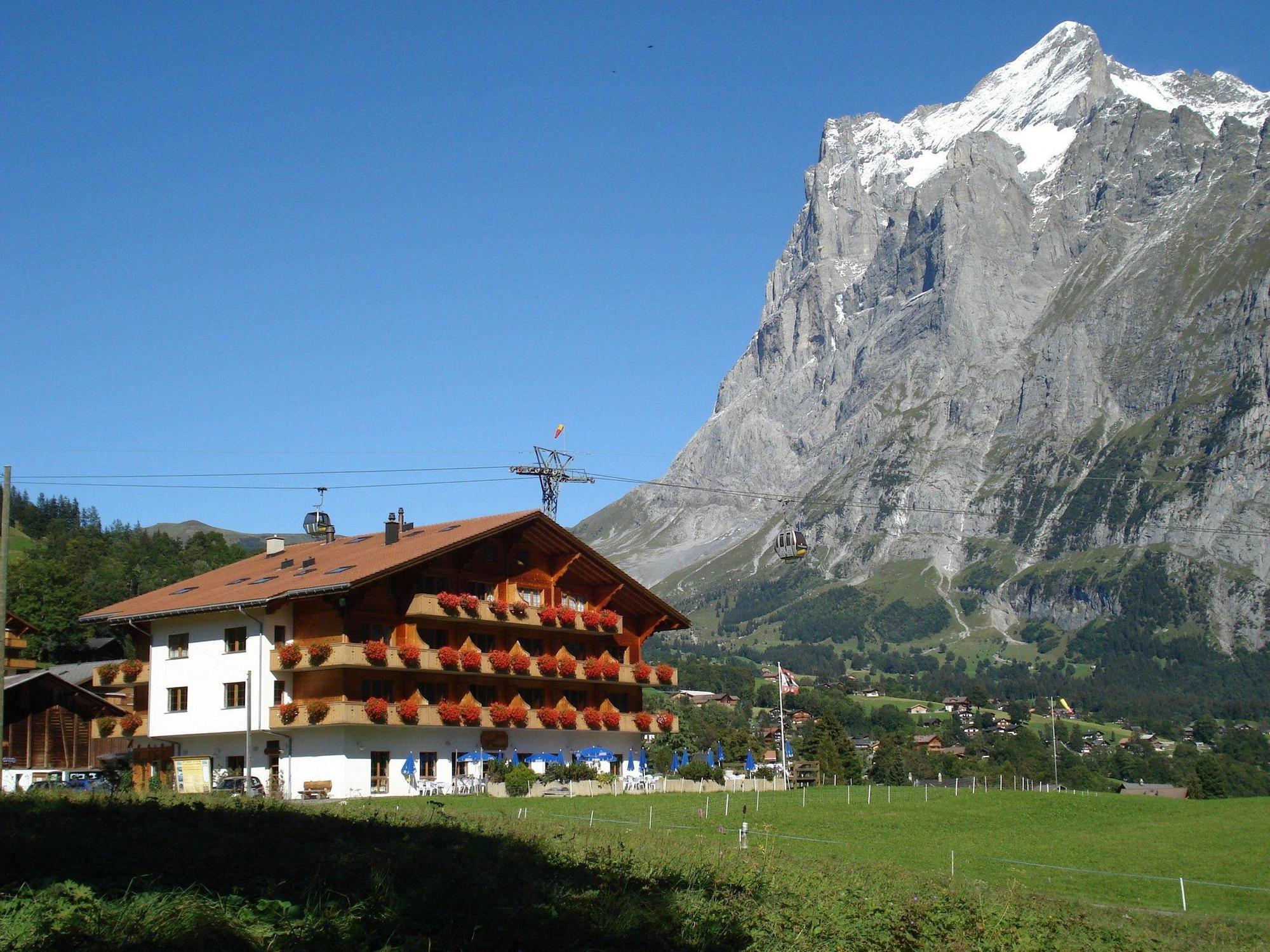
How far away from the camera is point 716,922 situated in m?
17.4

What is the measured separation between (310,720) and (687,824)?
24.1 metres

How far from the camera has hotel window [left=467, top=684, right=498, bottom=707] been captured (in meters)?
64.1

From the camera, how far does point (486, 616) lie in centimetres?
6322

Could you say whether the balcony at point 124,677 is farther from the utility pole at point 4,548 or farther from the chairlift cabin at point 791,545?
the chairlift cabin at point 791,545

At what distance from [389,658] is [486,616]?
6201 millimetres

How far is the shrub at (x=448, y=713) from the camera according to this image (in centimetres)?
6003

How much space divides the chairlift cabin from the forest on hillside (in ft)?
176

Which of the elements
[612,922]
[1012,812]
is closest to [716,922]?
[612,922]

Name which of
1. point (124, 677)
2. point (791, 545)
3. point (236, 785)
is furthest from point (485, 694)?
point (791, 545)

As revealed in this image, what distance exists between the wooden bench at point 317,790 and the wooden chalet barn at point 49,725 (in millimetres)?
12199

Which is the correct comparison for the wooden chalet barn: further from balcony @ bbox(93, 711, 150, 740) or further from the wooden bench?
the wooden bench

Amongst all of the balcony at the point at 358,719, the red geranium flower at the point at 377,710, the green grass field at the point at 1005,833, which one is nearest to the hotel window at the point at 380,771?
the balcony at the point at 358,719

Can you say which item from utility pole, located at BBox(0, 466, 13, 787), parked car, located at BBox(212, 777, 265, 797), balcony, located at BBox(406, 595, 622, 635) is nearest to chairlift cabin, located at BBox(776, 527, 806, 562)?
balcony, located at BBox(406, 595, 622, 635)

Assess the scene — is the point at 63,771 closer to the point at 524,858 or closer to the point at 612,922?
the point at 524,858
